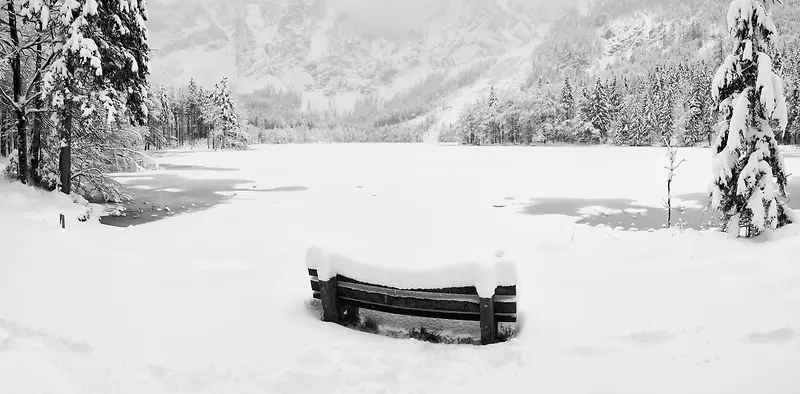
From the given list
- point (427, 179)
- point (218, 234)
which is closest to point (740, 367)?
point (218, 234)

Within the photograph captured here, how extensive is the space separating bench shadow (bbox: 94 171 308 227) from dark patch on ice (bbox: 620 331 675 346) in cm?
1639

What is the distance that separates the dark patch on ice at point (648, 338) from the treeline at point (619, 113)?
8305 cm

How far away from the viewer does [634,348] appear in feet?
19.0

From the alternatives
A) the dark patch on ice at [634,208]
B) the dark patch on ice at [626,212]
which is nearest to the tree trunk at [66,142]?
the dark patch on ice at [626,212]

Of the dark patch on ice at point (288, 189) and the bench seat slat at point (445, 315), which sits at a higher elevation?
the dark patch on ice at point (288, 189)

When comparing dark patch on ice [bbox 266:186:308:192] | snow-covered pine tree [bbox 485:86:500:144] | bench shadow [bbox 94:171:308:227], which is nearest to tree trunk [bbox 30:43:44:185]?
bench shadow [bbox 94:171:308:227]

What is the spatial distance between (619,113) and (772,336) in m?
99.7

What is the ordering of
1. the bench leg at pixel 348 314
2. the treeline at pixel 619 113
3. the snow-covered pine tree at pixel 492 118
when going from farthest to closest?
the snow-covered pine tree at pixel 492 118, the treeline at pixel 619 113, the bench leg at pixel 348 314

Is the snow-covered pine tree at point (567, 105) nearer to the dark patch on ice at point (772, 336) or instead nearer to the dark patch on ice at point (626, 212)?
the dark patch on ice at point (626, 212)

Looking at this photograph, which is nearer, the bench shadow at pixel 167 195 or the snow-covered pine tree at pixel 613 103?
the bench shadow at pixel 167 195

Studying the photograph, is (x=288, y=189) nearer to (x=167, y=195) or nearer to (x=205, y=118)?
(x=167, y=195)

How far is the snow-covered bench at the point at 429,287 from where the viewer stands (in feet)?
18.7

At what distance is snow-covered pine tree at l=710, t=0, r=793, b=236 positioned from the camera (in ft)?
33.7

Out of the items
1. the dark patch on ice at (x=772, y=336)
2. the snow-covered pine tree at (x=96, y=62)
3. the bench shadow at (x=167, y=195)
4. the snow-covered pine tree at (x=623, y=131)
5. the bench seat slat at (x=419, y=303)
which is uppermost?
the snow-covered pine tree at (x=623, y=131)
